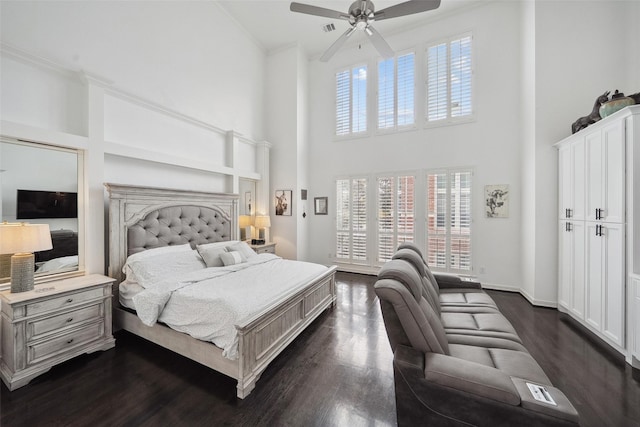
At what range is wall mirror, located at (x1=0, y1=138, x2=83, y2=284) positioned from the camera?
2.20 metres

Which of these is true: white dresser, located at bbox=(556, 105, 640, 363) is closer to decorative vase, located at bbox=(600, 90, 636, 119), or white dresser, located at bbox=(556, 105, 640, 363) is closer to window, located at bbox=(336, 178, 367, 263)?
decorative vase, located at bbox=(600, 90, 636, 119)

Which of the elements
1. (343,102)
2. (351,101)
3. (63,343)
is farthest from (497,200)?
(63,343)

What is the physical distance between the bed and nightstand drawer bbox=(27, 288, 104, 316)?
1.37 feet

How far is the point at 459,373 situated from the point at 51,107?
408 cm

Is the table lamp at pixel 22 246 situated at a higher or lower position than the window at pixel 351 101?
lower

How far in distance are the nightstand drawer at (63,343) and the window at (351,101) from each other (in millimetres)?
5188

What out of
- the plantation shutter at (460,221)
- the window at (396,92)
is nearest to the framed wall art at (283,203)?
the window at (396,92)

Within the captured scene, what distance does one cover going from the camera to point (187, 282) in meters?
2.50

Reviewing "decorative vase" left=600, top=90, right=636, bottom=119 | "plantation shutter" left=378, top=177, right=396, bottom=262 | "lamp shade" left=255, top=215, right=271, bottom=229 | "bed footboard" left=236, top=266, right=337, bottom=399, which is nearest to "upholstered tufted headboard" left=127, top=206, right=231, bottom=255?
"lamp shade" left=255, top=215, right=271, bottom=229

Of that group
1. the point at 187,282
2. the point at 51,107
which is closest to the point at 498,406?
the point at 187,282

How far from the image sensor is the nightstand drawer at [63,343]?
78.4 inches

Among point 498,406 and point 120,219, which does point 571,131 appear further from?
point 120,219

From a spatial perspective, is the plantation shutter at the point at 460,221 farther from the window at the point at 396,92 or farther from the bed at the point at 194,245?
the bed at the point at 194,245

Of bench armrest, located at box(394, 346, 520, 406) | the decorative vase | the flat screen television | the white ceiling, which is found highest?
the white ceiling
